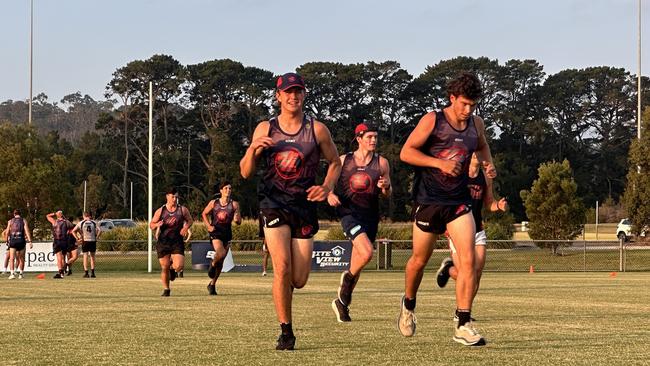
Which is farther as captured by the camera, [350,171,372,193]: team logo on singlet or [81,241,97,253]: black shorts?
[81,241,97,253]: black shorts

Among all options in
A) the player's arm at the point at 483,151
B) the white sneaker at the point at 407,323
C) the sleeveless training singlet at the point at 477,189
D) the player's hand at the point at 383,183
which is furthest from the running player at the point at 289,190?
the player's hand at the point at 383,183

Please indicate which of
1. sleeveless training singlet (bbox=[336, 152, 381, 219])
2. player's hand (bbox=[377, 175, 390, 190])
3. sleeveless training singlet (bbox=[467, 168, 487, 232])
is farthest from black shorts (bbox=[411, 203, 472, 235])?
sleeveless training singlet (bbox=[336, 152, 381, 219])

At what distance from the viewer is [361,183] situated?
14266 millimetres

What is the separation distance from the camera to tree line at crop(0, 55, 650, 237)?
100 m

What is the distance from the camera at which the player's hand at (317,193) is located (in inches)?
377

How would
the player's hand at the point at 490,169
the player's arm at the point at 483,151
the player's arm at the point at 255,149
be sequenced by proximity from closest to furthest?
the player's arm at the point at 255,149 < the player's arm at the point at 483,151 < the player's hand at the point at 490,169

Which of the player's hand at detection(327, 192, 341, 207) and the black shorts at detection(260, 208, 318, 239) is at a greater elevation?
the player's hand at detection(327, 192, 341, 207)

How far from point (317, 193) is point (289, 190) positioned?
1.20 feet

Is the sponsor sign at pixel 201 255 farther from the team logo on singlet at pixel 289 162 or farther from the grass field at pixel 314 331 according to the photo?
the team logo on singlet at pixel 289 162

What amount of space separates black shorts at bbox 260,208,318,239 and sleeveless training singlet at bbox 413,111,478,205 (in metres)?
1.11

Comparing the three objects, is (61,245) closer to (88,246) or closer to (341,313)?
(88,246)

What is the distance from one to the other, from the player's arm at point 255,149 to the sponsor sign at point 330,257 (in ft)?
96.9

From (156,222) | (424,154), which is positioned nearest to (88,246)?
(156,222)

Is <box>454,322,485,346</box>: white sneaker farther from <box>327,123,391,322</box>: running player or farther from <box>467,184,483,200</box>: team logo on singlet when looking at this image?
<box>327,123,391,322</box>: running player
